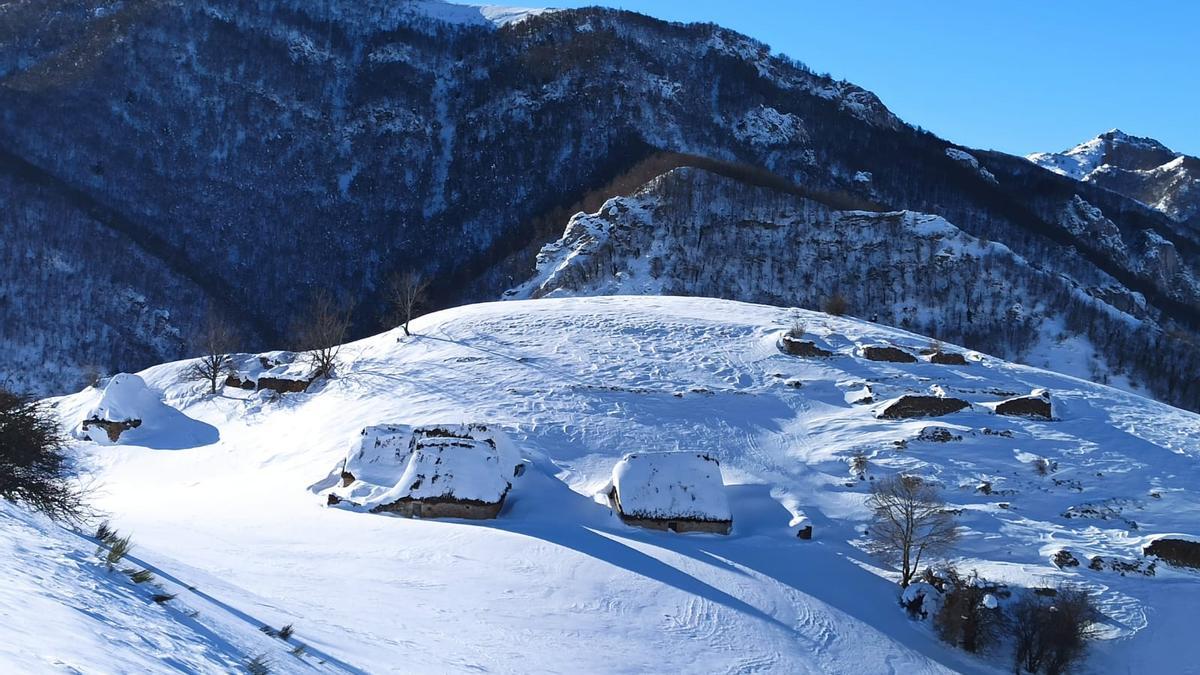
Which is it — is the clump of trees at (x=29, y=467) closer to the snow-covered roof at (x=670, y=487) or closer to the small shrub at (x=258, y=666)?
the small shrub at (x=258, y=666)

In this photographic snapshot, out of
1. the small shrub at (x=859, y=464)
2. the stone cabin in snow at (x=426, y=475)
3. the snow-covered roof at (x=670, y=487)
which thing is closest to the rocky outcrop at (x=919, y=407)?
the small shrub at (x=859, y=464)

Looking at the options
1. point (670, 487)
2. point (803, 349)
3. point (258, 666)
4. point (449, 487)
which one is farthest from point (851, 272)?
point (258, 666)

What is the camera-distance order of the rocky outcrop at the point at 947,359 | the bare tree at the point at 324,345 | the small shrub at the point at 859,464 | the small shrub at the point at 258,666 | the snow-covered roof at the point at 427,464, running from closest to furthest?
the small shrub at the point at 258,666 → the snow-covered roof at the point at 427,464 → the small shrub at the point at 859,464 → the rocky outcrop at the point at 947,359 → the bare tree at the point at 324,345

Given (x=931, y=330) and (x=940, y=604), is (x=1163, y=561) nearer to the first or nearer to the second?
(x=940, y=604)

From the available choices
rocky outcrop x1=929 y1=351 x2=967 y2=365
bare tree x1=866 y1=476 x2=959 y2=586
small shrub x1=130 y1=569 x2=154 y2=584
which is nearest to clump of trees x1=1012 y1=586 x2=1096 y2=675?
bare tree x1=866 y1=476 x2=959 y2=586

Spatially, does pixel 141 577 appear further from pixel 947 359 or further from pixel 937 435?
pixel 947 359
